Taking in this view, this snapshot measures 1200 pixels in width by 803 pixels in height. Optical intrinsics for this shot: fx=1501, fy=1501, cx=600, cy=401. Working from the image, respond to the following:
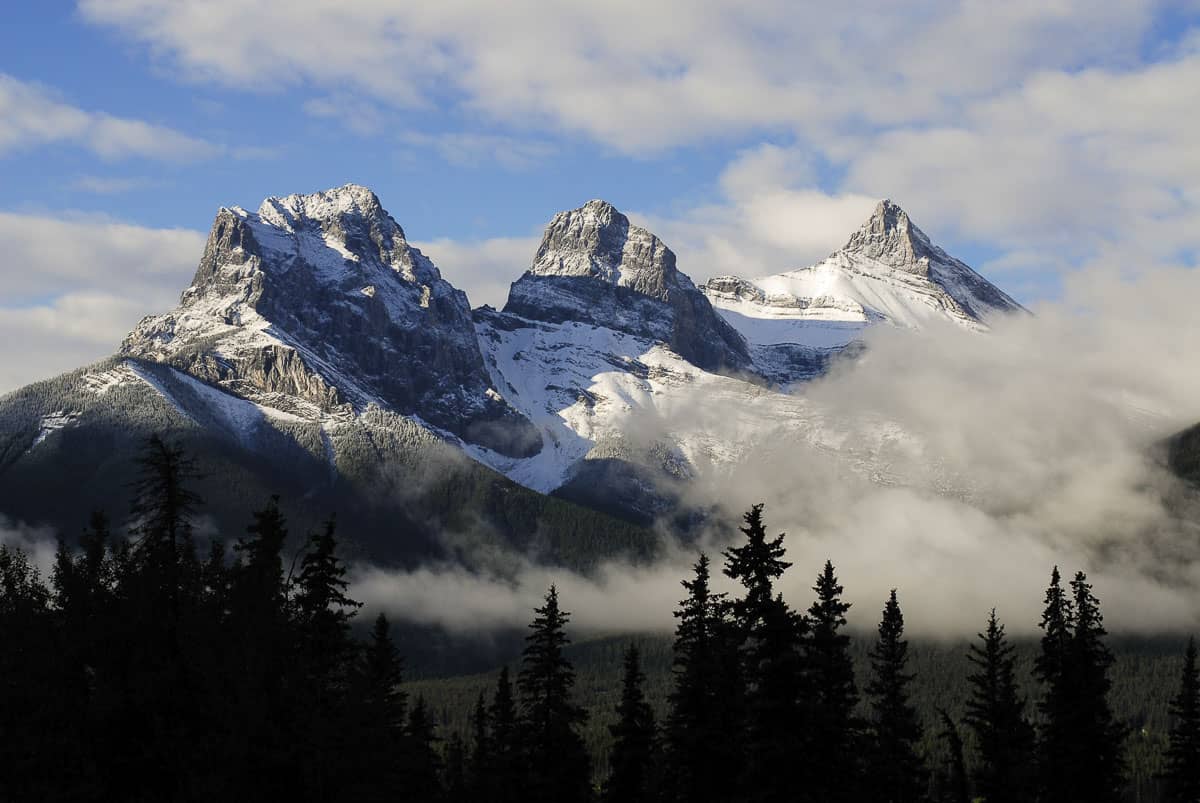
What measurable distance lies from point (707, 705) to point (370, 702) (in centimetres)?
1446

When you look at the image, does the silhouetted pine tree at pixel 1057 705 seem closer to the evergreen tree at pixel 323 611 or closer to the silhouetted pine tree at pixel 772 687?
the silhouetted pine tree at pixel 772 687

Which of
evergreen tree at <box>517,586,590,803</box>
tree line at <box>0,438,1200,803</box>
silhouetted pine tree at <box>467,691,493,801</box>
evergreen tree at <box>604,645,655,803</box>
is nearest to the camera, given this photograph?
tree line at <box>0,438,1200,803</box>

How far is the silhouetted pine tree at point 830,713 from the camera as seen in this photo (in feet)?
171

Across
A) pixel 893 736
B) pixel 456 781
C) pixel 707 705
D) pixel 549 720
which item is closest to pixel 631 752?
pixel 549 720

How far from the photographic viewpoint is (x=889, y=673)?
75.1m

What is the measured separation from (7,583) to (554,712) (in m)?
30.3

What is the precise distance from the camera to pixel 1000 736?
3027 inches

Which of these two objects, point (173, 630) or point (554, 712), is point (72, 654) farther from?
point (554, 712)

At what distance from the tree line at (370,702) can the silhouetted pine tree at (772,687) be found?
0.08m

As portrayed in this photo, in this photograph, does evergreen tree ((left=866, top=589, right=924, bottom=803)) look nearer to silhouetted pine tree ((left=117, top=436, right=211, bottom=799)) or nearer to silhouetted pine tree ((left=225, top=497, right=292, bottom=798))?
silhouetted pine tree ((left=225, top=497, right=292, bottom=798))

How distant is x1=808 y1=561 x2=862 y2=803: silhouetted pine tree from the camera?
52.1m

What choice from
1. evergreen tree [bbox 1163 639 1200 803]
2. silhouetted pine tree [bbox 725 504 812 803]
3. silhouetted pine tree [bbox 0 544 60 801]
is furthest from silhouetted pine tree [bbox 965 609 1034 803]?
silhouetted pine tree [bbox 0 544 60 801]

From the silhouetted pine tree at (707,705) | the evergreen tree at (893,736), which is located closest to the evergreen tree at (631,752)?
the silhouetted pine tree at (707,705)

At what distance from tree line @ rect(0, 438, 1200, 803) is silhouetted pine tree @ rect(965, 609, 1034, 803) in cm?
20
